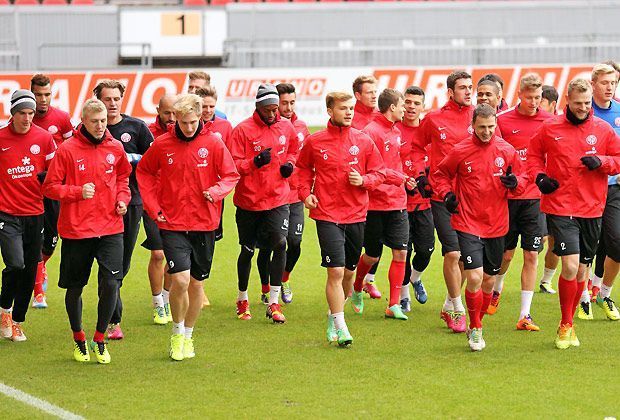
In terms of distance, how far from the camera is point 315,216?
10258 mm

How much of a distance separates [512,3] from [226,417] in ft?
82.6

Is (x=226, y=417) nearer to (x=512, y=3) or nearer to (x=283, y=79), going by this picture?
(x=283, y=79)

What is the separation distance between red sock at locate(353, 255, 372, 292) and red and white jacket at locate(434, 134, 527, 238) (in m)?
1.94

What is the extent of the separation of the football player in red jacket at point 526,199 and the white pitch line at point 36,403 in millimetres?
4497

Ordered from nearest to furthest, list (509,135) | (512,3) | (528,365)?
1. (528,365)
2. (509,135)
3. (512,3)

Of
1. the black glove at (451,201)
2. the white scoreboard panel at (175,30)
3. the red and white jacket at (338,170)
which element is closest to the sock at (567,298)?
the black glove at (451,201)

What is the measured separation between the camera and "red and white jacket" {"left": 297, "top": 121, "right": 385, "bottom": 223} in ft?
33.6

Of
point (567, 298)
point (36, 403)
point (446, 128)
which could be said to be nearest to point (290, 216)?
point (446, 128)

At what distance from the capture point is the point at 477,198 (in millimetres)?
9977

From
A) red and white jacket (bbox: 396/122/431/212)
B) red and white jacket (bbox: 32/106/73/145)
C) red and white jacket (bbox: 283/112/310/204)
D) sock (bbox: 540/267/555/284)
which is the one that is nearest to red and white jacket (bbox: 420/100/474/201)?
red and white jacket (bbox: 396/122/431/212)

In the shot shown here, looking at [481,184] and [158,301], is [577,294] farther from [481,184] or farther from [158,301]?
[158,301]

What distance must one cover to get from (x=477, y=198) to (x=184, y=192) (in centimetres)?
247

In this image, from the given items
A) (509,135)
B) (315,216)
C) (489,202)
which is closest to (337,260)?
(315,216)

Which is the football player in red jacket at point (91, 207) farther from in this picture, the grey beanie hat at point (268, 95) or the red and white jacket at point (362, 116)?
the red and white jacket at point (362, 116)
